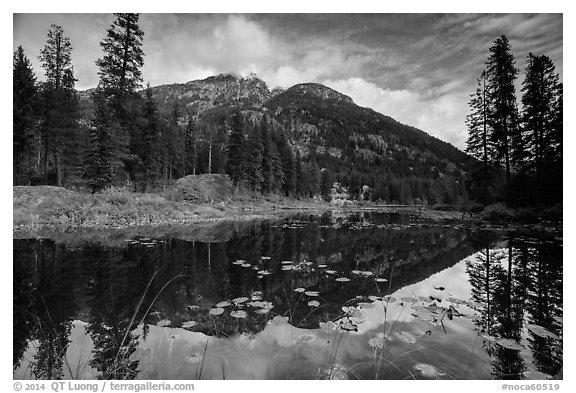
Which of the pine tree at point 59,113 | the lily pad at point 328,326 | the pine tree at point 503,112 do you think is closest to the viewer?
the lily pad at point 328,326

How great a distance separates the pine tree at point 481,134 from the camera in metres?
21.6

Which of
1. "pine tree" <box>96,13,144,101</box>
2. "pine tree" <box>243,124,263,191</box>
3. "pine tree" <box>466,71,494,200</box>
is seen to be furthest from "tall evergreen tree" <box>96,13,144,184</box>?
"pine tree" <box>466,71,494,200</box>

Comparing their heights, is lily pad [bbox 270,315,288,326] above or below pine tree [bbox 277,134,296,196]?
below

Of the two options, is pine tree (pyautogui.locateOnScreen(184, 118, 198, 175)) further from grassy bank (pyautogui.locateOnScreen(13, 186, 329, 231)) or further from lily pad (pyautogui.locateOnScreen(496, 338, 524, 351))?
lily pad (pyautogui.locateOnScreen(496, 338, 524, 351))

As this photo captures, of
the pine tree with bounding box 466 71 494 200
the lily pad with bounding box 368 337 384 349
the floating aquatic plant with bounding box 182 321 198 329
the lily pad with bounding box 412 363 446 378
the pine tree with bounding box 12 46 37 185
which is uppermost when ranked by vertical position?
the pine tree with bounding box 466 71 494 200

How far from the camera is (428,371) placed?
2.81 m

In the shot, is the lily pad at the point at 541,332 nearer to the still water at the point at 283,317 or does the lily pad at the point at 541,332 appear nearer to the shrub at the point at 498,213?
the still water at the point at 283,317

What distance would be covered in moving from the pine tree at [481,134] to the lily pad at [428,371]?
24.2m

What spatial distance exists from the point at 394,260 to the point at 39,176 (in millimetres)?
32889

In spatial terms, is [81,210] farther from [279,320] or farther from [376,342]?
[376,342]

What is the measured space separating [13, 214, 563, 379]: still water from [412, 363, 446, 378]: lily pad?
1cm

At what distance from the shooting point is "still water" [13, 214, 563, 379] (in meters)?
2.91

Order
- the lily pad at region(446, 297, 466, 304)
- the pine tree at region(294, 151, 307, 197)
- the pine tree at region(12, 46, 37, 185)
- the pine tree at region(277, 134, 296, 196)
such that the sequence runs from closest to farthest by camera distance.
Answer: the lily pad at region(446, 297, 466, 304)
the pine tree at region(12, 46, 37, 185)
the pine tree at region(277, 134, 296, 196)
the pine tree at region(294, 151, 307, 197)

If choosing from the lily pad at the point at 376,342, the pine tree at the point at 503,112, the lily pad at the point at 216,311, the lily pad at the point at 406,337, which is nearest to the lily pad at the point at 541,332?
the lily pad at the point at 406,337
